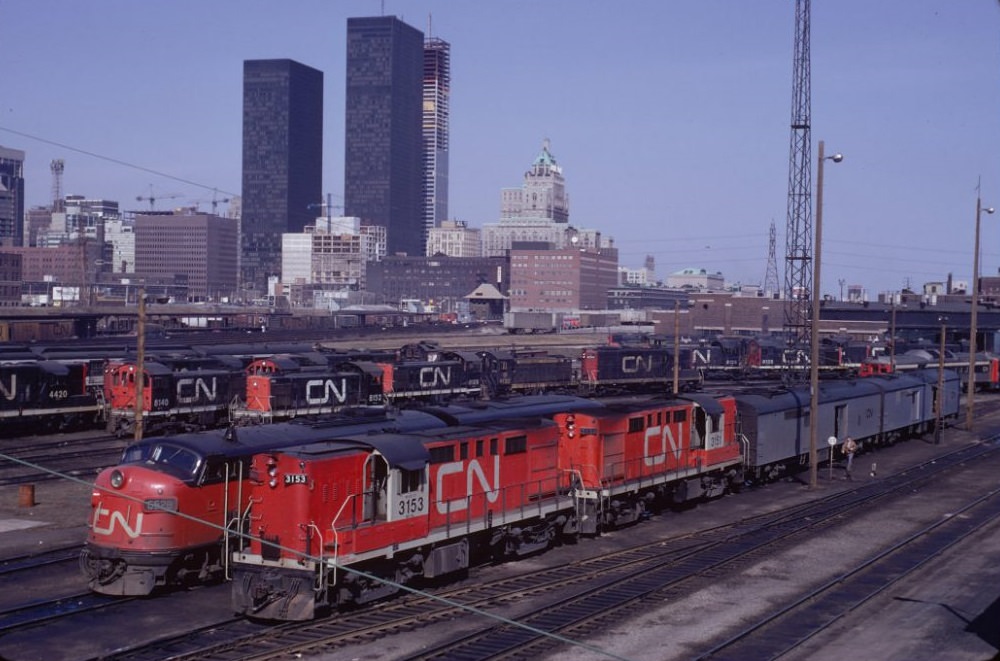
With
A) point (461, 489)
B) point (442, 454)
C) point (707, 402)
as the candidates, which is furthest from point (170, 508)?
point (707, 402)

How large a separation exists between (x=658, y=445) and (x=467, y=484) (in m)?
9.91

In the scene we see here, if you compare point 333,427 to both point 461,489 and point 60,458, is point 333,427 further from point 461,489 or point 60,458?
point 60,458

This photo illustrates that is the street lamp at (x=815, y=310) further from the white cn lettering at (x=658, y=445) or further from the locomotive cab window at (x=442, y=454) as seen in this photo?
the locomotive cab window at (x=442, y=454)

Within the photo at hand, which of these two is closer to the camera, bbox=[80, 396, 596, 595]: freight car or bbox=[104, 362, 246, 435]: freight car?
bbox=[80, 396, 596, 595]: freight car

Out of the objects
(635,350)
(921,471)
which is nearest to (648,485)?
(921,471)

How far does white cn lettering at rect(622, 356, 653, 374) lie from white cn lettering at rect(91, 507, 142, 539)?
2356 inches

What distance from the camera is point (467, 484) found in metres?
23.9

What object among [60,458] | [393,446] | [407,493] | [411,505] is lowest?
[60,458]

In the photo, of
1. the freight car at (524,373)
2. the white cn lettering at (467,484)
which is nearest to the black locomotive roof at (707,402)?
the white cn lettering at (467,484)

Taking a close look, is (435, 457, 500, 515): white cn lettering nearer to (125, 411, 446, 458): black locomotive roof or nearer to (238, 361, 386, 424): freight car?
(125, 411, 446, 458): black locomotive roof

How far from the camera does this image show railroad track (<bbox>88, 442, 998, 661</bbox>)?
61.5ft

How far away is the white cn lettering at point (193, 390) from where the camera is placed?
49.4m

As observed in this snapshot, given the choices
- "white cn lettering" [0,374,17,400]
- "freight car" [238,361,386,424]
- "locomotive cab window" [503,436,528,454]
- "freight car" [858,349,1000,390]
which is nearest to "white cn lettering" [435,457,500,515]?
"locomotive cab window" [503,436,528,454]

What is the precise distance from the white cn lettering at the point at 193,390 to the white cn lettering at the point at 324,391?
4621 millimetres
